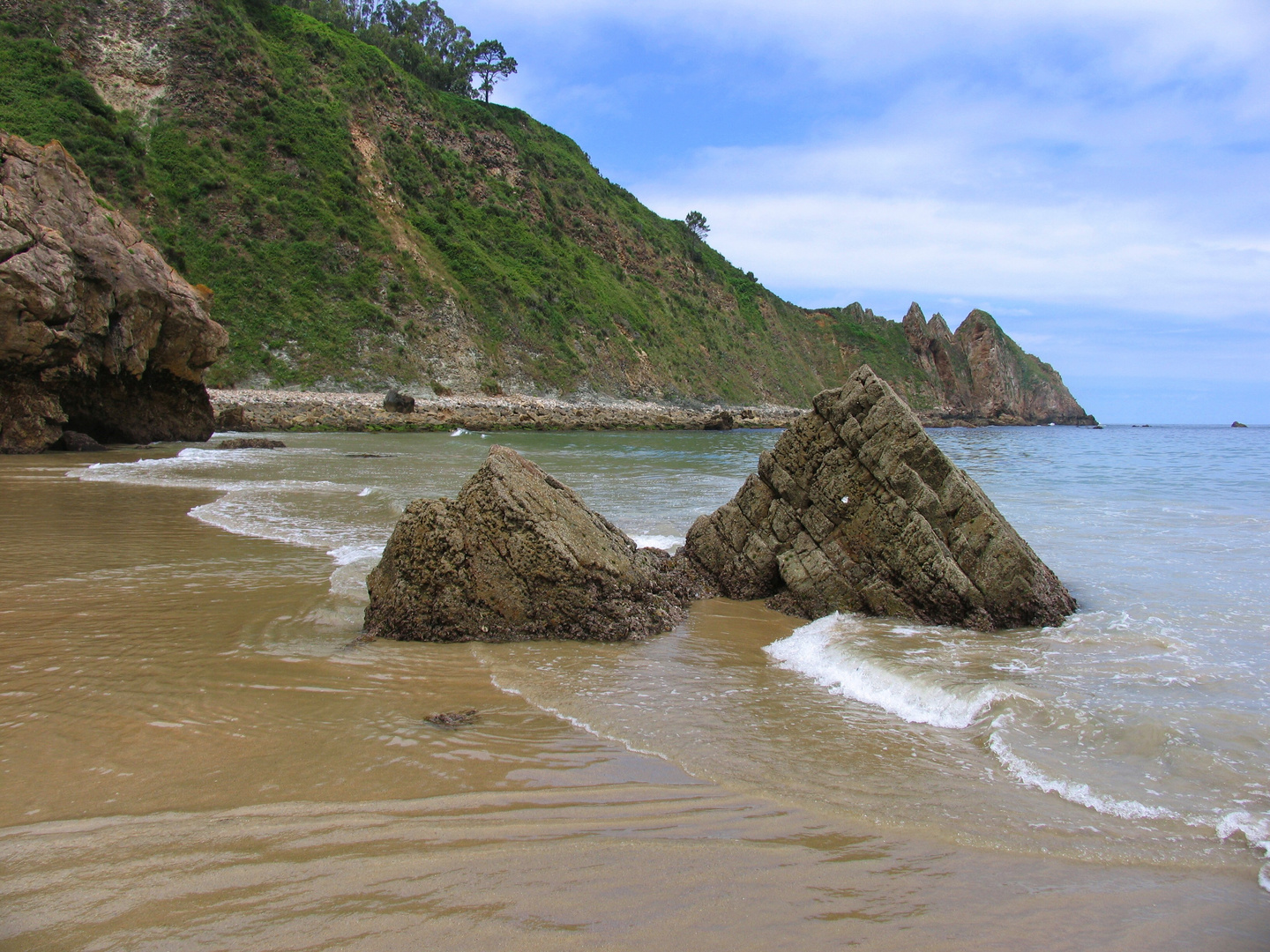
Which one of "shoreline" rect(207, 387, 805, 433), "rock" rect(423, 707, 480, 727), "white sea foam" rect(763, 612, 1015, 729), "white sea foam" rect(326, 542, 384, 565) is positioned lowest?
"white sea foam" rect(326, 542, 384, 565)

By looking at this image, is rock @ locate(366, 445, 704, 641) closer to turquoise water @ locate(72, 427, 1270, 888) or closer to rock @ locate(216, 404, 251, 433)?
turquoise water @ locate(72, 427, 1270, 888)

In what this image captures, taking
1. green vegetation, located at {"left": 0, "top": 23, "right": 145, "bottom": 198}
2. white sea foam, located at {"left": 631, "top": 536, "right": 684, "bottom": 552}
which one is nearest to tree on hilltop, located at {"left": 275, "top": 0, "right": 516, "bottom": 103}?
green vegetation, located at {"left": 0, "top": 23, "right": 145, "bottom": 198}

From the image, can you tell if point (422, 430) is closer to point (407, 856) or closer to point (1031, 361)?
point (407, 856)

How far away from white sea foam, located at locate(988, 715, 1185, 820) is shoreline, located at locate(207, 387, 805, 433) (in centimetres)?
2607

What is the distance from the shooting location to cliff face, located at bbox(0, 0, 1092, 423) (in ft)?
139

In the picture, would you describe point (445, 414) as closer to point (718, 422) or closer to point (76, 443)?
point (718, 422)

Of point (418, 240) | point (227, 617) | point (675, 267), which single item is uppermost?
point (675, 267)

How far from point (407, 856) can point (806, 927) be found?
154cm

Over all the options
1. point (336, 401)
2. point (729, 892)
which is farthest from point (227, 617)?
point (336, 401)

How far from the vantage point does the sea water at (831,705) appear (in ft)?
11.6

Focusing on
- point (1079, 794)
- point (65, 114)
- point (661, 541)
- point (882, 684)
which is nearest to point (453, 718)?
point (882, 684)

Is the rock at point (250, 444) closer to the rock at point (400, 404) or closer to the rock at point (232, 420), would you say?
the rock at point (232, 420)

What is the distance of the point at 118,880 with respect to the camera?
2.70 m

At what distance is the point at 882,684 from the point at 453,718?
3.00 meters
